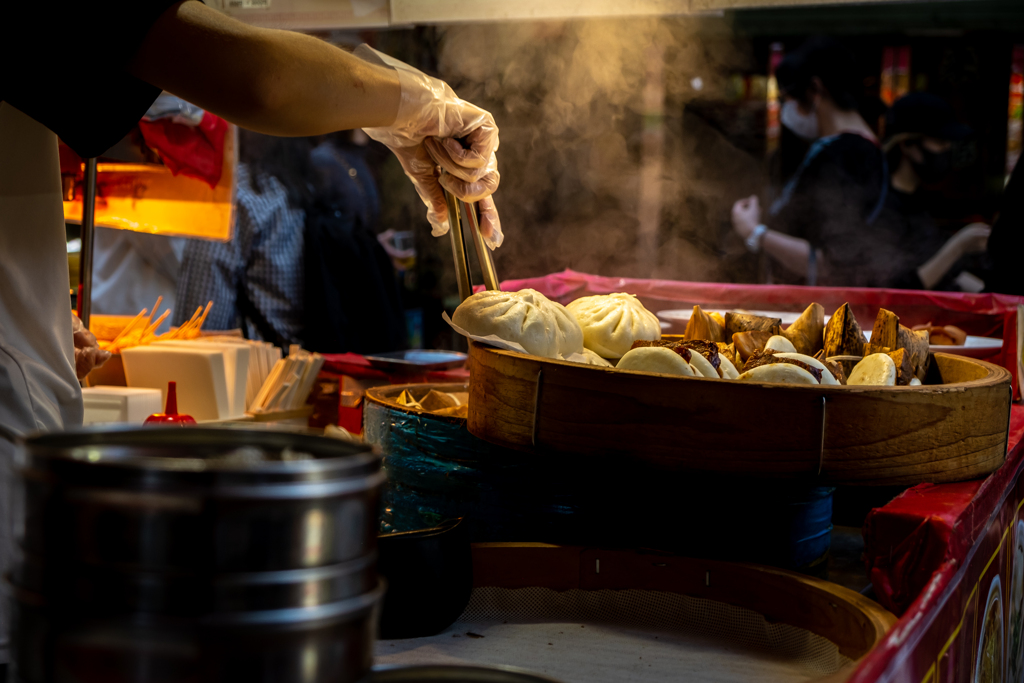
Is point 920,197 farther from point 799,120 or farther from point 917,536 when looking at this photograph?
point 917,536

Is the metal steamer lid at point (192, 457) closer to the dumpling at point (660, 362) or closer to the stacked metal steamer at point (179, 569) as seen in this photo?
the stacked metal steamer at point (179, 569)

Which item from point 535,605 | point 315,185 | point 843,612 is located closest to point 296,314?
point 315,185

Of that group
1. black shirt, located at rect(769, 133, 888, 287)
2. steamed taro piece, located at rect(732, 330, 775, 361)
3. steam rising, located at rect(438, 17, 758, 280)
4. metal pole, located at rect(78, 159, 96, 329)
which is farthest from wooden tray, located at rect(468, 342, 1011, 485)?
black shirt, located at rect(769, 133, 888, 287)

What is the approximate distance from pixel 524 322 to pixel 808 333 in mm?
611

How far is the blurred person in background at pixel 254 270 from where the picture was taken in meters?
4.07

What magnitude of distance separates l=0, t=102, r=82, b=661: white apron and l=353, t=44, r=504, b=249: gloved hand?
1.68 feet

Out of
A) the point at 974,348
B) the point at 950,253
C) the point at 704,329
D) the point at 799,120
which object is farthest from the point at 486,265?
the point at 799,120

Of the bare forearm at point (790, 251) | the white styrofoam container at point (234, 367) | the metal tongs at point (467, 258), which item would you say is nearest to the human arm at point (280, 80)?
the metal tongs at point (467, 258)

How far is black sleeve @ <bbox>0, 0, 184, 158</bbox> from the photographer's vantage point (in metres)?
0.94

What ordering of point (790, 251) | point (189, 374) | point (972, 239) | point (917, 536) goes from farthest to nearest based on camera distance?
point (790, 251) < point (972, 239) < point (189, 374) < point (917, 536)

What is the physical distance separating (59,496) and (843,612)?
0.88m

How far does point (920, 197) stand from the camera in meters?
4.69

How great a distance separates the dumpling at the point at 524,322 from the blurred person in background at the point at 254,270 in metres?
2.98

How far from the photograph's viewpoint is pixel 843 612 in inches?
39.8
